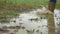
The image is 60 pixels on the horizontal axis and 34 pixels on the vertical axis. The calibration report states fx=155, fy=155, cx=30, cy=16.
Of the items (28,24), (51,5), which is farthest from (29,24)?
(51,5)

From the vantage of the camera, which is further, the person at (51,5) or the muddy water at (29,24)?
the person at (51,5)

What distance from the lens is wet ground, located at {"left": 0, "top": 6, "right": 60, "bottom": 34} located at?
1.45 meters

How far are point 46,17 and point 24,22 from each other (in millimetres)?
241

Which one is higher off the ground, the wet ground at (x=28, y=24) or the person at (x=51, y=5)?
the person at (x=51, y=5)

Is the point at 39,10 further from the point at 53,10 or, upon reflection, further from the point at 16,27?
the point at 16,27

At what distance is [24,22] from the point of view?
155cm

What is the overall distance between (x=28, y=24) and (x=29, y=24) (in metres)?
0.01

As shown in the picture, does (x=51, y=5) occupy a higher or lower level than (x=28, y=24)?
higher

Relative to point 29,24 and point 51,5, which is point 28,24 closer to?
point 29,24

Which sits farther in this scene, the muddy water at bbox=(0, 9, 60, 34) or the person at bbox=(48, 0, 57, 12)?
the person at bbox=(48, 0, 57, 12)

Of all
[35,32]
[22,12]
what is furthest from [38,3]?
[35,32]

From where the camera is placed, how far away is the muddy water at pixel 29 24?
4.79 feet

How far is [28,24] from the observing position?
60.6 inches

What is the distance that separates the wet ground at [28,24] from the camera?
4.76 feet
